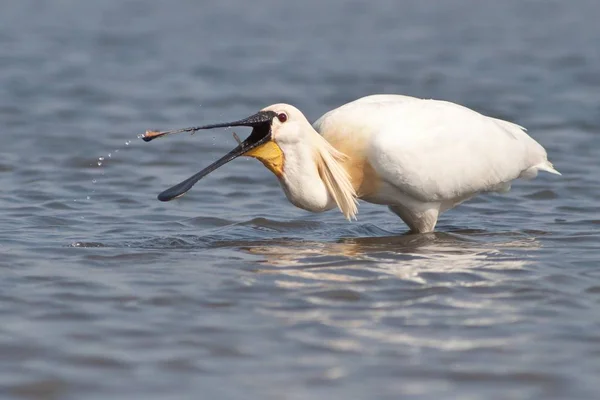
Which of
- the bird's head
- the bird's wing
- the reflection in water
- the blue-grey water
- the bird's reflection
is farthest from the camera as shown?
the bird's wing

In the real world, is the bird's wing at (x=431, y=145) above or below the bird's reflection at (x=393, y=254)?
above

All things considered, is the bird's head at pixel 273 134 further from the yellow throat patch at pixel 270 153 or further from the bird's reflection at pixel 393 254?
the bird's reflection at pixel 393 254

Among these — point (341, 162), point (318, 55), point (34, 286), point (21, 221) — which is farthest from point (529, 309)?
point (318, 55)

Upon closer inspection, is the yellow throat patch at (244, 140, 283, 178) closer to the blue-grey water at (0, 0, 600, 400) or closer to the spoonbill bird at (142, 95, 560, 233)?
the spoonbill bird at (142, 95, 560, 233)

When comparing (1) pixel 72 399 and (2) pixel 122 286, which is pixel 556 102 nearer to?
(2) pixel 122 286

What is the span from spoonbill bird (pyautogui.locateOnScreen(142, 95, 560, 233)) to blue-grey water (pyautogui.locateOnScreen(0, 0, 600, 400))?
0.34 m

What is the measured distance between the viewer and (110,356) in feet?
19.3

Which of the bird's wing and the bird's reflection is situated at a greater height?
the bird's wing

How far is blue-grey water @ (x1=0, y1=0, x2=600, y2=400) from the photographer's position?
5.70 m

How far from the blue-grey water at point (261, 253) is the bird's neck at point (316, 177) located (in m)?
0.33

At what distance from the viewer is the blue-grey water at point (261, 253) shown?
18.7 ft

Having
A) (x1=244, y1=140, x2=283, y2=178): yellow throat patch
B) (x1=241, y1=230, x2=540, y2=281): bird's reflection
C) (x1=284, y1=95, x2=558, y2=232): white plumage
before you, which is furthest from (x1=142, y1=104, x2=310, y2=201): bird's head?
(x1=241, y1=230, x2=540, y2=281): bird's reflection

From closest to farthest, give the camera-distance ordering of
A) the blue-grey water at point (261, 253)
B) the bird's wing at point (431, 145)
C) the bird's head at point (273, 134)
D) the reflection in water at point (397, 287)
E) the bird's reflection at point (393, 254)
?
the blue-grey water at point (261, 253)
the reflection in water at point (397, 287)
the bird's reflection at point (393, 254)
the bird's head at point (273, 134)
the bird's wing at point (431, 145)

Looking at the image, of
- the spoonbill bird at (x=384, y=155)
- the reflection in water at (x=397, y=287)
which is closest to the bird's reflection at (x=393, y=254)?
the reflection in water at (x=397, y=287)
